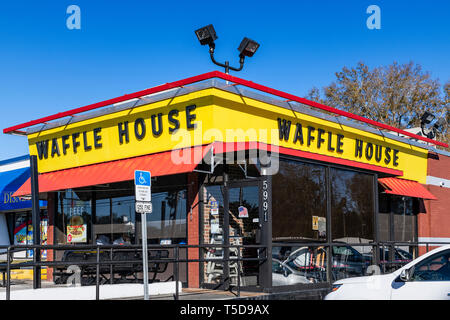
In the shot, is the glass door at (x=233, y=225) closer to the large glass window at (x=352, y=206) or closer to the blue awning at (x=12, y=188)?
the large glass window at (x=352, y=206)

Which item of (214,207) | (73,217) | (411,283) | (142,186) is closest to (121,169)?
(214,207)

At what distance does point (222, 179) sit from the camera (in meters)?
14.2

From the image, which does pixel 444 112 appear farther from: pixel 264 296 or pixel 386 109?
pixel 264 296

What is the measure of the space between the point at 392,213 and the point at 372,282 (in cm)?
1185

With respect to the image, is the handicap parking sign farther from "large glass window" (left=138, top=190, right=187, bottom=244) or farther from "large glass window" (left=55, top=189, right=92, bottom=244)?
"large glass window" (left=55, top=189, right=92, bottom=244)

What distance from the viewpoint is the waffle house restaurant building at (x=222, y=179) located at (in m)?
13.6

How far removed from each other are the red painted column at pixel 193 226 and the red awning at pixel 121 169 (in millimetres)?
638

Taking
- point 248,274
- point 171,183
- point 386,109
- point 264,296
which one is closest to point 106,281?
point 171,183

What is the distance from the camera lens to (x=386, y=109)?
4247 centimetres

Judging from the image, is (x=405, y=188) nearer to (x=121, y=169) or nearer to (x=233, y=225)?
(x=233, y=225)

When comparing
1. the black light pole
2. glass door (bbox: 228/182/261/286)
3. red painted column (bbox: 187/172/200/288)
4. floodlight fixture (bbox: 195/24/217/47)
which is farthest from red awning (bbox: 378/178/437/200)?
the black light pole

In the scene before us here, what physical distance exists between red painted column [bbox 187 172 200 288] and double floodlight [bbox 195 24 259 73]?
333 centimetres

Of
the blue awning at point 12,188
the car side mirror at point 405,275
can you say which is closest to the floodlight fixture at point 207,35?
the car side mirror at point 405,275
